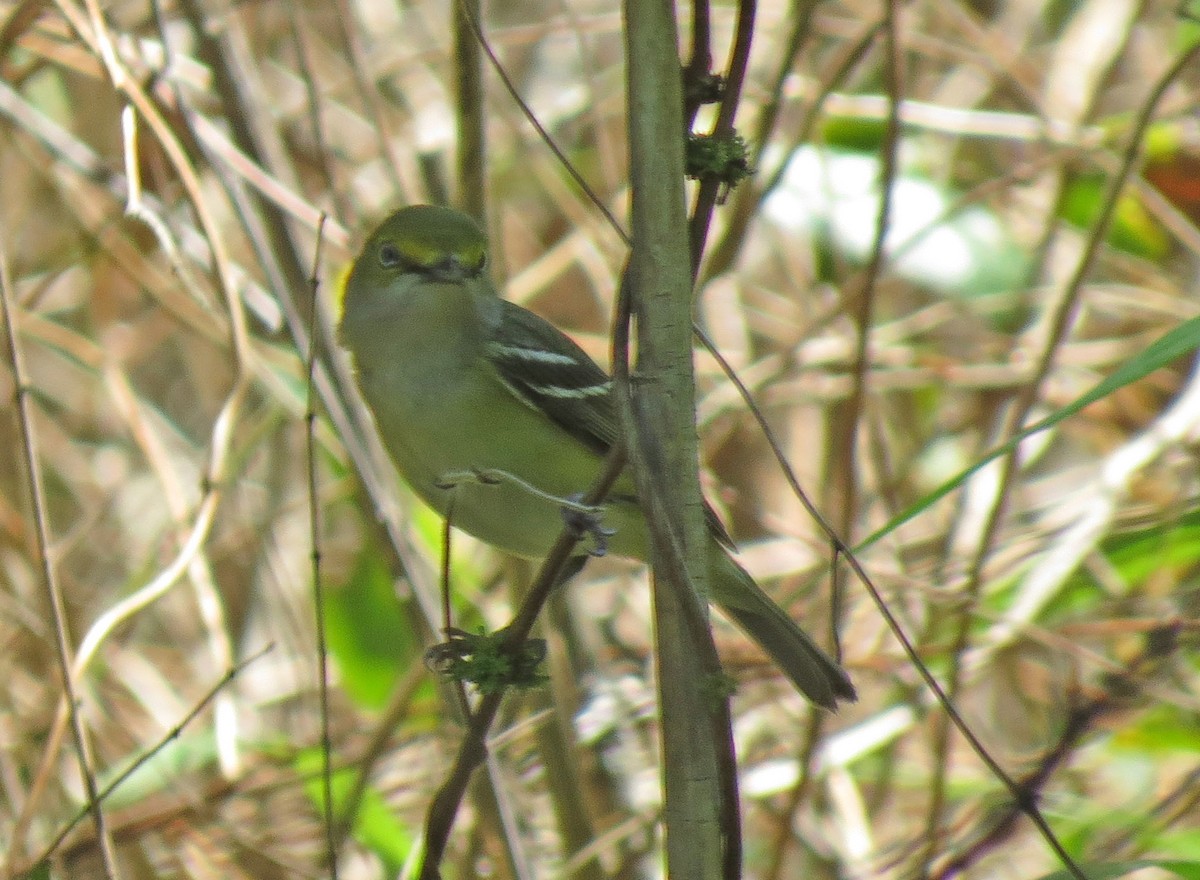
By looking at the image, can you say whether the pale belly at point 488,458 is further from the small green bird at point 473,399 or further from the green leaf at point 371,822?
the green leaf at point 371,822

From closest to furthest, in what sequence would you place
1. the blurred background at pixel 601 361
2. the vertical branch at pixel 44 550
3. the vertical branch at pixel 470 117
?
1. the vertical branch at pixel 44 550
2. the vertical branch at pixel 470 117
3. the blurred background at pixel 601 361

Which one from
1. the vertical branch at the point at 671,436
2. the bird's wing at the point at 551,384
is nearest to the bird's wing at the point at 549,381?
the bird's wing at the point at 551,384

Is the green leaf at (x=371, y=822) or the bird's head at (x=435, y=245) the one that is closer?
the bird's head at (x=435, y=245)

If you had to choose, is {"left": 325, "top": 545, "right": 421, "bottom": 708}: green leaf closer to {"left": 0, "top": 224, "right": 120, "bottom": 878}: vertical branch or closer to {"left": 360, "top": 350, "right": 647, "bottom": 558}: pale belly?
{"left": 360, "top": 350, "right": 647, "bottom": 558}: pale belly

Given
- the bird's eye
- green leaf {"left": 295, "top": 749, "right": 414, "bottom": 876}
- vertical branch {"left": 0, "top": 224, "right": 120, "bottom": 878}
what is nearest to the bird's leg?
vertical branch {"left": 0, "top": 224, "right": 120, "bottom": 878}

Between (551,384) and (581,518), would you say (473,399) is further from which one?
(581,518)

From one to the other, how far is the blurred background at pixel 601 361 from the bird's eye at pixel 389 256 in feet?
0.76

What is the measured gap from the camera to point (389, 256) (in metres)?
3.50

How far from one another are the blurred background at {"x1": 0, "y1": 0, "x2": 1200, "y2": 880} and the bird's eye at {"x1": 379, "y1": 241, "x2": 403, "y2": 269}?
230 millimetres

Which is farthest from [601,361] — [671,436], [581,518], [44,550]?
[671,436]

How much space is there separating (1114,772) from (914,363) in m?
1.62

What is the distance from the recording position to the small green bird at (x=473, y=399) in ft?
11.0

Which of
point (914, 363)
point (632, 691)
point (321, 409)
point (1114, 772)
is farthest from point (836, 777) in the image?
point (321, 409)

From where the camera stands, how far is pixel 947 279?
4930 mm
